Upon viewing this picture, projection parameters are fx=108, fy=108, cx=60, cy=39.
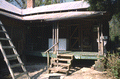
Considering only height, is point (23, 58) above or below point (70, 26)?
below

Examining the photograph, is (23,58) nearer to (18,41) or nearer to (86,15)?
(18,41)

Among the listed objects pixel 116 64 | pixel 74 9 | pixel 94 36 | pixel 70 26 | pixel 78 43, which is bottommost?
pixel 116 64

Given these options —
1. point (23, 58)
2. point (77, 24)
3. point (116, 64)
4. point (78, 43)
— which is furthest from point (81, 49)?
point (23, 58)

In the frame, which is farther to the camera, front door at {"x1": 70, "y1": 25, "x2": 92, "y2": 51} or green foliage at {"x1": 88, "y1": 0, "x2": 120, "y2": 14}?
front door at {"x1": 70, "y1": 25, "x2": 92, "y2": 51}

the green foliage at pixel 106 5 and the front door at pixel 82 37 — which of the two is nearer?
the green foliage at pixel 106 5

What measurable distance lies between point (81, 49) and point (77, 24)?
220 cm

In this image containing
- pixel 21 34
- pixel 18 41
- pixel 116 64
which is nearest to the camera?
pixel 116 64

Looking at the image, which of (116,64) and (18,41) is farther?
(18,41)

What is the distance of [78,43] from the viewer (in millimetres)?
9672

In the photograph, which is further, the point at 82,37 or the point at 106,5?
the point at 82,37

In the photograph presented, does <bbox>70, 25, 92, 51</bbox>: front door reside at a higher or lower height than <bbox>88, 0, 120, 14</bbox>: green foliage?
lower

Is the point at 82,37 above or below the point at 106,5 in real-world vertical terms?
below

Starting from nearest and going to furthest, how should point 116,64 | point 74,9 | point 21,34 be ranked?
point 116,64
point 21,34
point 74,9

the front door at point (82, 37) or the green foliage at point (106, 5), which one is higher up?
the green foliage at point (106, 5)
